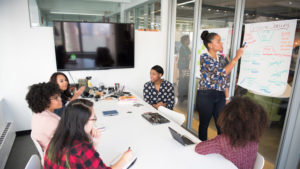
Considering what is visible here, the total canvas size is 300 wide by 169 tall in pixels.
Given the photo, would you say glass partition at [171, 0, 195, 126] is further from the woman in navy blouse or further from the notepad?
the notepad

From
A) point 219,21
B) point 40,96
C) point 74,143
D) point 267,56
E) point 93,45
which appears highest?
point 219,21

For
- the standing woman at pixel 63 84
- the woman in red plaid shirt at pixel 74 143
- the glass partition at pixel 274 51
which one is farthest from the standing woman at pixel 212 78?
the standing woman at pixel 63 84

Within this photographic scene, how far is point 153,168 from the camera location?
4.27ft

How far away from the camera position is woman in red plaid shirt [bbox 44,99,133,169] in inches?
42.3

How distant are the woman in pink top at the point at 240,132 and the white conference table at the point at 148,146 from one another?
0.09m

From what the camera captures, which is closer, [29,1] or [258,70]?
[258,70]

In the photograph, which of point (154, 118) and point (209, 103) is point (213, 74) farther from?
point (154, 118)

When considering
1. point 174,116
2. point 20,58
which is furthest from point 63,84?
point 174,116

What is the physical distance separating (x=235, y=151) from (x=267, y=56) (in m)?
1.35

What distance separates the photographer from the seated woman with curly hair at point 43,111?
154cm

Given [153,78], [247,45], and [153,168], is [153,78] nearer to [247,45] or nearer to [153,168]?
[247,45]

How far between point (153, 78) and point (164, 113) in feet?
2.41

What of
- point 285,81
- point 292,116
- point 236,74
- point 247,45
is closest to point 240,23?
point 247,45

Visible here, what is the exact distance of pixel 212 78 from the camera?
238 centimetres
